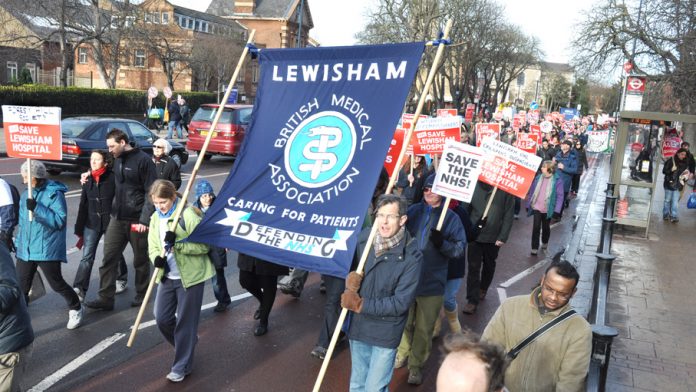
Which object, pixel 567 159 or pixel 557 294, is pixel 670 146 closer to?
pixel 567 159

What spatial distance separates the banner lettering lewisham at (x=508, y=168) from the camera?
290 inches

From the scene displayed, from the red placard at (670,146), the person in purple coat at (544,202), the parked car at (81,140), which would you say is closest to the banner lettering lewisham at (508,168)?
the person in purple coat at (544,202)

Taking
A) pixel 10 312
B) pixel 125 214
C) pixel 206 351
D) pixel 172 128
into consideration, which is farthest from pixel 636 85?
pixel 172 128

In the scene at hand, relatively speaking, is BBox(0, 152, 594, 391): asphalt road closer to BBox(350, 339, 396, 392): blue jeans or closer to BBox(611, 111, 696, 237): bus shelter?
BBox(350, 339, 396, 392): blue jeans

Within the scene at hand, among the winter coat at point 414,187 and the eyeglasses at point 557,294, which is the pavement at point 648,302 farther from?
the eyeglasses at point 557,294

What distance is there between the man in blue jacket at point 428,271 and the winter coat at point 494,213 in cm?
200

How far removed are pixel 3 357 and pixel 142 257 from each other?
3127 mm

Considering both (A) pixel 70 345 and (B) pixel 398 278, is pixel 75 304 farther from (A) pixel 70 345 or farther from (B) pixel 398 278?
(B) pixel 398 278

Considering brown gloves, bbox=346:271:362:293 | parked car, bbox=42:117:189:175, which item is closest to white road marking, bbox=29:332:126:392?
brown gloves, bbox=346:271:362:293

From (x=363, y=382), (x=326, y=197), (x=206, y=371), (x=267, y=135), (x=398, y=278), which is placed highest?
(x=267, y=135)

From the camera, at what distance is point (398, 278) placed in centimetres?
409

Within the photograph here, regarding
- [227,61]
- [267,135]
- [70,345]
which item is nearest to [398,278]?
[267,135]

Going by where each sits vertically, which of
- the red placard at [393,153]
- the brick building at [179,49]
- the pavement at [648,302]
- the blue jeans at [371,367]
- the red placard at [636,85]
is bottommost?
the pavement at [648,302]

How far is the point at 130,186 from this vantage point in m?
6.71
